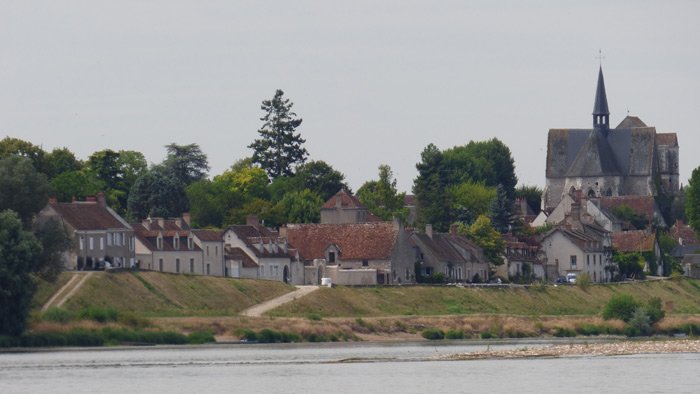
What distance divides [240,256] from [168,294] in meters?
15.8

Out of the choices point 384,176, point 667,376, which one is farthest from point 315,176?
point 667,376

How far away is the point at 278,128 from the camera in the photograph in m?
174

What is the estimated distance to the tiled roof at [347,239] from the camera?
122 m

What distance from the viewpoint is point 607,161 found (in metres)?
183

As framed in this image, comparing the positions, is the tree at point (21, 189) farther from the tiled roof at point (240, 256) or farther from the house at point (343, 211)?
the house at point (343, 211)

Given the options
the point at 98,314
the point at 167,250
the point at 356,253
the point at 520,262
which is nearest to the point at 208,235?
the point at 167,250

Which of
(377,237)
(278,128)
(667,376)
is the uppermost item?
(278,128)

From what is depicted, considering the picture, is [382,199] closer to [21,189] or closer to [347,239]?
[347,239]

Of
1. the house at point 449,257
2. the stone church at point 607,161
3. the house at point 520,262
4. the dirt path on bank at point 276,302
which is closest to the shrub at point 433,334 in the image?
A: the dirt path on bank at point 276,302

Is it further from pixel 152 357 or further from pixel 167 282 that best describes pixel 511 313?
pixel 152 357

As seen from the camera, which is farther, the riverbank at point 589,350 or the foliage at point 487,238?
the foliage at point 487,238

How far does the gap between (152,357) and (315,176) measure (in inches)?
2717

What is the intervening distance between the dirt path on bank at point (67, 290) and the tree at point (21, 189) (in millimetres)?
3901

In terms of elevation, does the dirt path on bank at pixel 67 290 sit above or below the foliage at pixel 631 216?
below
